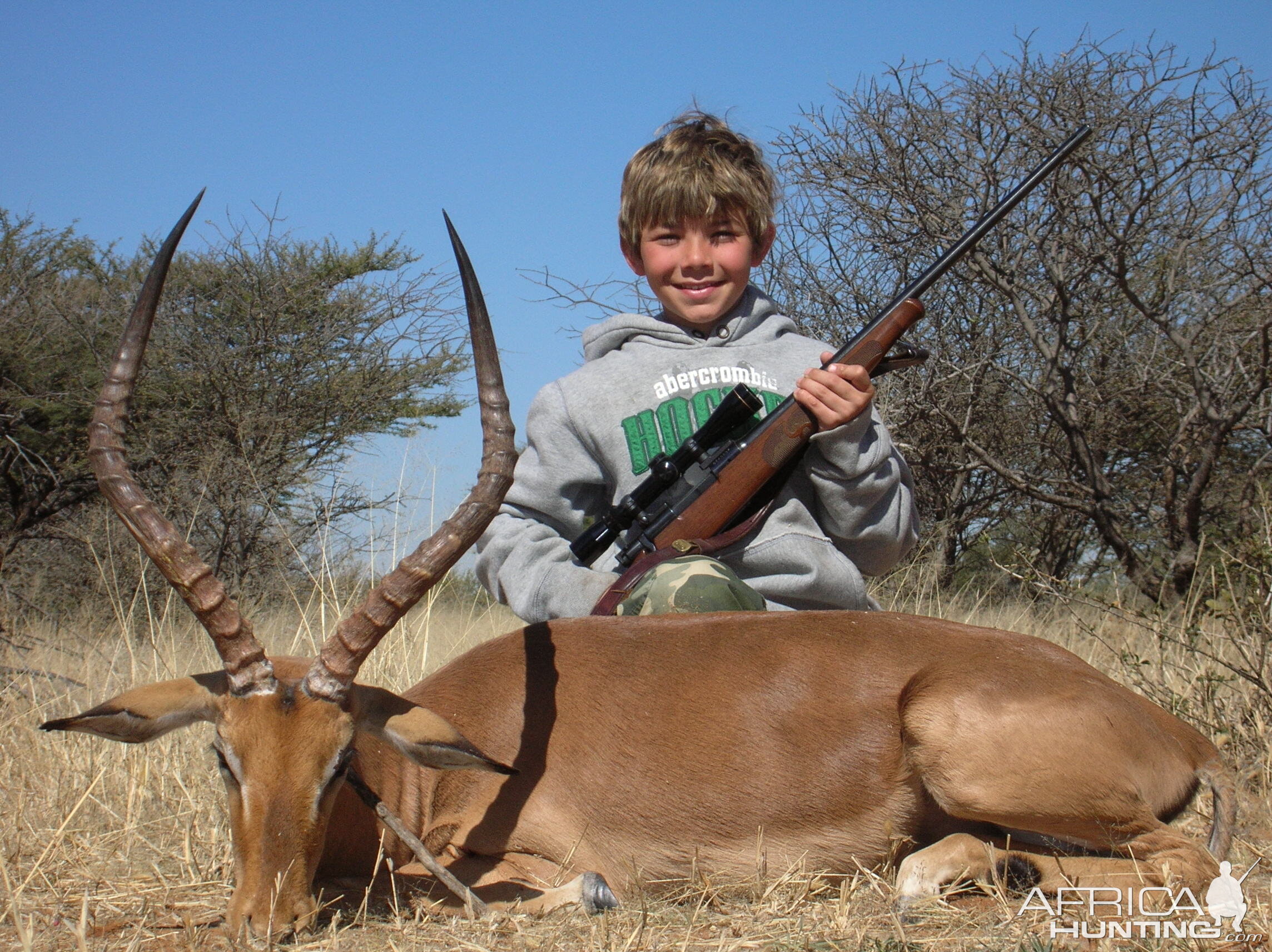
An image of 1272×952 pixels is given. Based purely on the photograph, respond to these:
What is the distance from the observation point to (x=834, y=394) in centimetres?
407

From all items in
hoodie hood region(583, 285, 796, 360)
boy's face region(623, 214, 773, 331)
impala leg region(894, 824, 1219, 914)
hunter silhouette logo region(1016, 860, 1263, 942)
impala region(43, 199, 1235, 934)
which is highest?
boy's face region(623, 214, 773, 331)

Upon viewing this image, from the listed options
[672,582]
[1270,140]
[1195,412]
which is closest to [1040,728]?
[672,582]

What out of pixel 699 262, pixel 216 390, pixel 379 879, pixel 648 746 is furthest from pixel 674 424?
pixel 216 390

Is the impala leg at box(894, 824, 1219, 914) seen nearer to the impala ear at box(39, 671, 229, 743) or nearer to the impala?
the impala

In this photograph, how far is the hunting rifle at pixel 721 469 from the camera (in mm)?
4152

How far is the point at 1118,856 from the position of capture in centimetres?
314

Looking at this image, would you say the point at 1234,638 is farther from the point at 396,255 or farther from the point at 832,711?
the point at 396,255

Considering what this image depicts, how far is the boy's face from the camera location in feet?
15.3

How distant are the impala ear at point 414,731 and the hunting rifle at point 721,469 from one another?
1309 millimetres

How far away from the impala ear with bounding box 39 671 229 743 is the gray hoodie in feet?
4.55

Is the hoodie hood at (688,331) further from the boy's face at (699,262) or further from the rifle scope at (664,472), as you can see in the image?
the rifle scope at (664,472)

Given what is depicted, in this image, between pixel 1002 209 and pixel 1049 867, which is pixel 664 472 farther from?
pixel 1002 209

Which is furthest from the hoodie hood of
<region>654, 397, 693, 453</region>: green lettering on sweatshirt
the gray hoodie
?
<region>654, 397, 693, 453</region>: green lettering on sweatshirt

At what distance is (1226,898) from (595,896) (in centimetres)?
162
